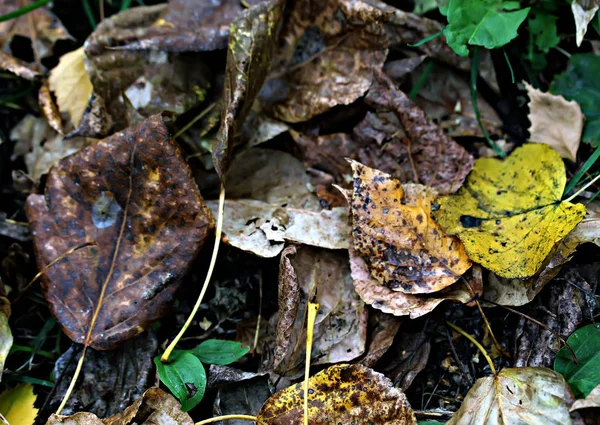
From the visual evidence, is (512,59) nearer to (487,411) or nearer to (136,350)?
(487,411)

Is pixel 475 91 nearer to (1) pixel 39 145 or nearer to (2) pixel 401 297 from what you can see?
(2) pixel 401 297

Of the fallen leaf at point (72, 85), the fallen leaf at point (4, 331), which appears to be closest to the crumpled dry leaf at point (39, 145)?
the fallen leaf at point (72, 85)

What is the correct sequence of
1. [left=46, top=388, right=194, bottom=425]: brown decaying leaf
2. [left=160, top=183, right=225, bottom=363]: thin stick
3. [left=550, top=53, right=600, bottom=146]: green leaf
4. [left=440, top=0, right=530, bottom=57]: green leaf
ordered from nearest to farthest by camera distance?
[left=46, top=388, right=194, bottom=425]: brown decaying leaf
[left=160, top=183, right=225, bottom=363]: thin stick
[left=440, top=0, right=530, bottom=57]: green leaf
[left=550, top=53, right=600, bottom=146]: green leaf

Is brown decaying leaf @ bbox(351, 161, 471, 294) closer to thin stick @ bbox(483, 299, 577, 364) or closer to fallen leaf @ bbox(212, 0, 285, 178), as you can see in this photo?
thin stick @ bbox(483, 299, 577, 364)

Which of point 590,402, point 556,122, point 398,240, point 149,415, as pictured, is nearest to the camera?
point 590,402

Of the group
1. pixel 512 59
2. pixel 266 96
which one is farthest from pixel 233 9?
pixel 512 59

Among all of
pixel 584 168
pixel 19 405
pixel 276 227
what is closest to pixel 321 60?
pixel 276 227

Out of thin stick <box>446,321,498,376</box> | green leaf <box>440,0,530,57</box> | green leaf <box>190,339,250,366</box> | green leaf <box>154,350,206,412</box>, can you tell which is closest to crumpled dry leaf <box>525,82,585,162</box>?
green leaf <box>440,0,530,57</box>
